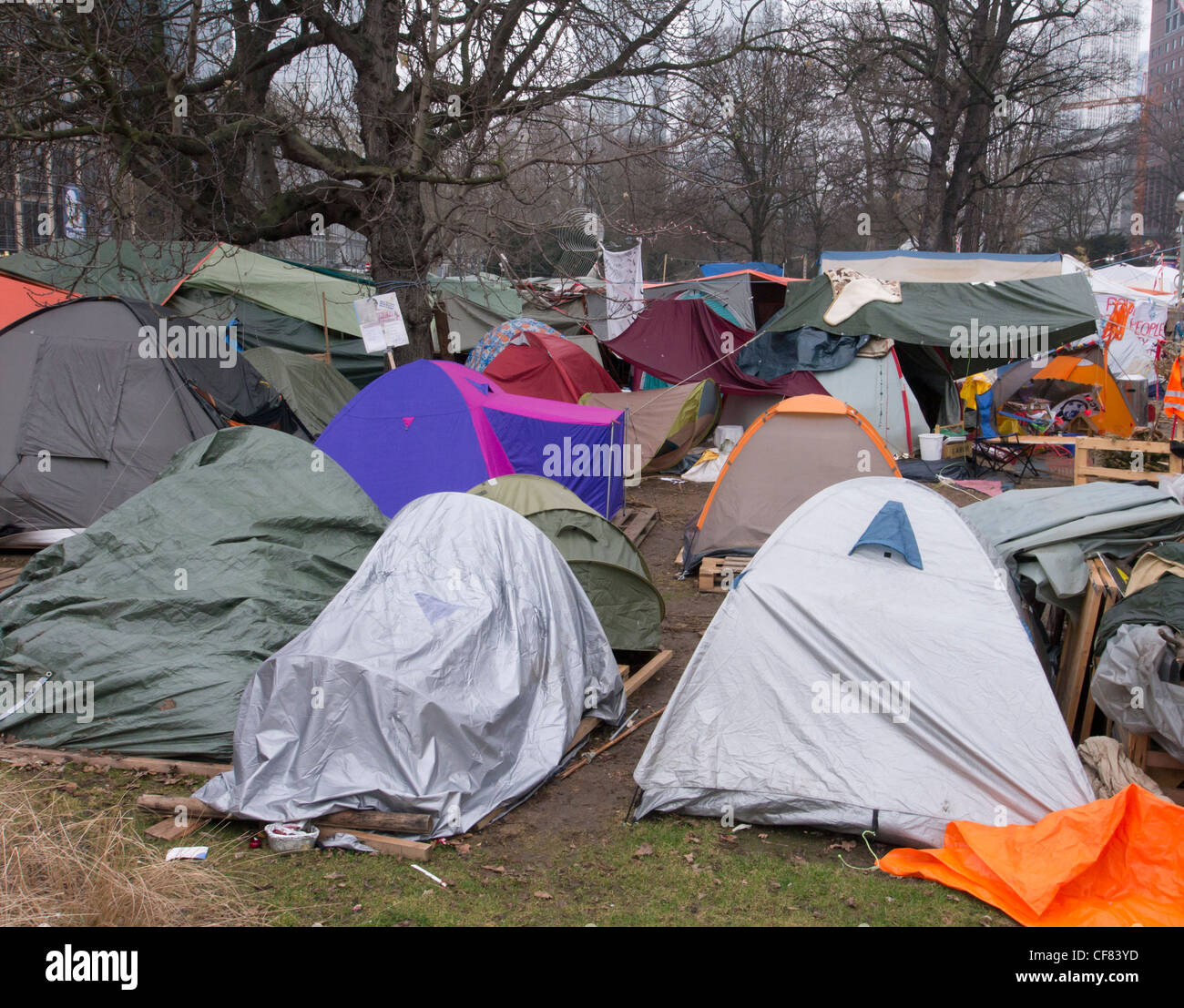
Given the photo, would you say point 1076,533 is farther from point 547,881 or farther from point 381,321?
point 381,321

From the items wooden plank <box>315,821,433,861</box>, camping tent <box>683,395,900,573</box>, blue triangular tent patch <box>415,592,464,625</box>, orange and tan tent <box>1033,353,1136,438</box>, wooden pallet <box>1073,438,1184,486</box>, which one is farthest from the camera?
orange and tan tent <box>1033,353,1136,438</box>

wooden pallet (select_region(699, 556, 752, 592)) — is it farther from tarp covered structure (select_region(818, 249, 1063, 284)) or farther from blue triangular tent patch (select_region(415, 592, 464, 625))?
tarp covered structure (select_region(818, 249, 1063, 284))

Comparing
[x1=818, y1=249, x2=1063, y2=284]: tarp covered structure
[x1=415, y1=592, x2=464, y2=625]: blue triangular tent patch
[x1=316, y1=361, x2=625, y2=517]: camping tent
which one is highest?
[x1=818, y1=249, x2=1063, y2=284]: tarp covered structure

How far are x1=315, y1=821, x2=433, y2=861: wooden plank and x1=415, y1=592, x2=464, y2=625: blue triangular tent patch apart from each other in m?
Answer: 1.03

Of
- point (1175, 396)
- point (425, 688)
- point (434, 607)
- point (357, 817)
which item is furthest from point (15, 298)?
point (1175, 396)

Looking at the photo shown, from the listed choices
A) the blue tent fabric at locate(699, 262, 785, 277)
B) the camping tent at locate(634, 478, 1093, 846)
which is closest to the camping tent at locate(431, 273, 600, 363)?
the blue tent fabric at locate(699, 262, 785, 277)

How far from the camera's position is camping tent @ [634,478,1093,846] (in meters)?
4.23

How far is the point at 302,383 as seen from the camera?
12.0 m

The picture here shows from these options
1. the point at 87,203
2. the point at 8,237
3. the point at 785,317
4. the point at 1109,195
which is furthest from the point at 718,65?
the point at 1109,195

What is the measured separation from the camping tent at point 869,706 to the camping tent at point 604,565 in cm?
156

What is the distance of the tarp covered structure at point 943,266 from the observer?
1614cm

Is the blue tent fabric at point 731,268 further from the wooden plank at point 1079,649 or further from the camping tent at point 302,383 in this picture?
the wooden plank at point 1079,649
